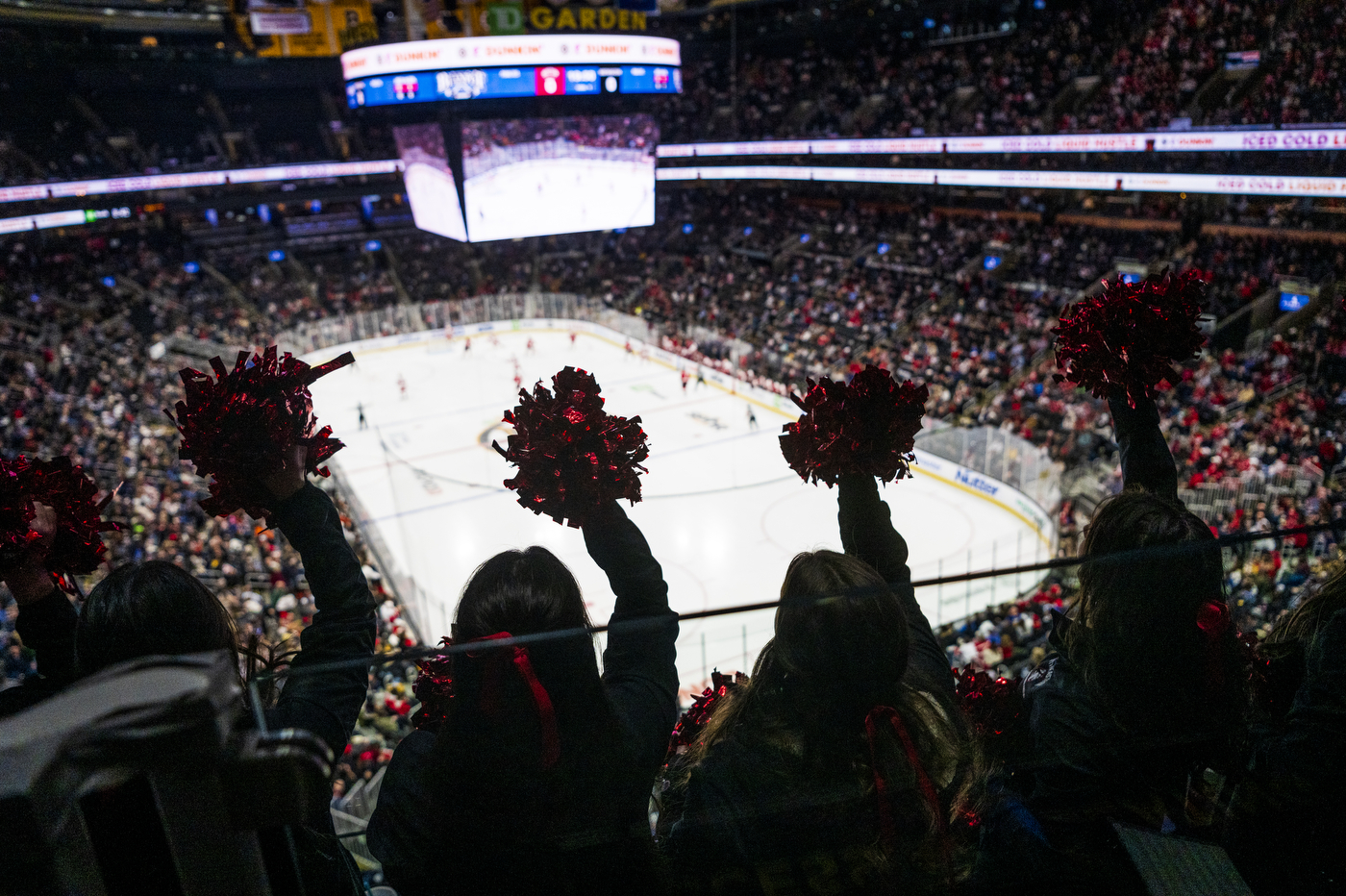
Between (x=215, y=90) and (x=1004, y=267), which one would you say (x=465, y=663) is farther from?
(x=215, y=90)

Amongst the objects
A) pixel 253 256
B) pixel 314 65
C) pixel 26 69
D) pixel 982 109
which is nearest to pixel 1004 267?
pixel 982 109

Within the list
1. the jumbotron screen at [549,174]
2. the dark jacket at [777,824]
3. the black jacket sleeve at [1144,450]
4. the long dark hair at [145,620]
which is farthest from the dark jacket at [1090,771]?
the jumbotron screen at [549,174]

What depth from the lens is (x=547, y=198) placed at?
84.8 ft

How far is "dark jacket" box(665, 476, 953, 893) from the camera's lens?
1.71 m

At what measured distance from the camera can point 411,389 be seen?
2531 cm

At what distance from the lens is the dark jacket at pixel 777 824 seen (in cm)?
171

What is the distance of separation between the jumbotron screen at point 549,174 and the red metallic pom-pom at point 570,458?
79.5 ft

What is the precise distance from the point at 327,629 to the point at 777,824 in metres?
1.10

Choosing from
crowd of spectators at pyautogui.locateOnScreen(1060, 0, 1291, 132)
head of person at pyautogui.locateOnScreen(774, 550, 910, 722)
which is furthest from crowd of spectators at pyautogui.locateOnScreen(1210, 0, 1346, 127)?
head of person at pyautogui.locateOnScreen(774, 550, 910, 722)

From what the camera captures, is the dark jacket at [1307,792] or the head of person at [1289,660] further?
the head of person at [1289,660]

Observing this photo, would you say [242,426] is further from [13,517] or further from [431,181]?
[431,181]

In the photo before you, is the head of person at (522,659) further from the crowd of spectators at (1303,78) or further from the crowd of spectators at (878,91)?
the crowd of spectators at (878,91)

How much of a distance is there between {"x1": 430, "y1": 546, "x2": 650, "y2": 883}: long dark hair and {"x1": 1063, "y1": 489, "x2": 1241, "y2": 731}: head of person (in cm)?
112

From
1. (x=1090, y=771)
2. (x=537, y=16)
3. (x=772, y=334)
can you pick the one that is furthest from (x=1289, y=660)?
(x=537, y=16)
